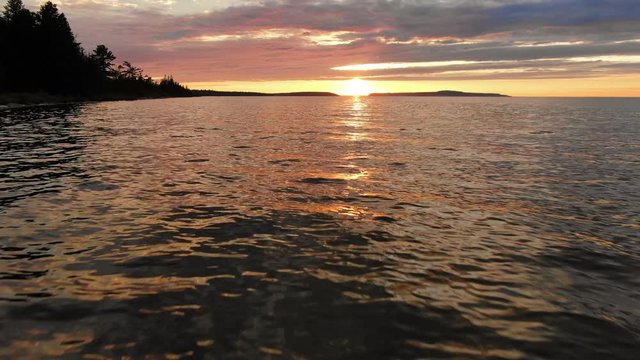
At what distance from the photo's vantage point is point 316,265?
10.3m

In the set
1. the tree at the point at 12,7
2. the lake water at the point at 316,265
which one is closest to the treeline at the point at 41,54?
the tree at the point at 12,7

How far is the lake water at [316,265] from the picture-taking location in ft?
23.9

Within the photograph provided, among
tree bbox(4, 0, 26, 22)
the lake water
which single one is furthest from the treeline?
the lake water

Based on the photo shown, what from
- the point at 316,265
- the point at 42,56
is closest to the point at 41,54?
the point at 42,56

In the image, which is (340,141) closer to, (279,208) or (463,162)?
(463,162)

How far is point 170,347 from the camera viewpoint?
22.8 ft

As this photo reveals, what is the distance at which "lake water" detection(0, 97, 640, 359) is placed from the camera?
728 centimetres

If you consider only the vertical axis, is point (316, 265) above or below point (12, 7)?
below

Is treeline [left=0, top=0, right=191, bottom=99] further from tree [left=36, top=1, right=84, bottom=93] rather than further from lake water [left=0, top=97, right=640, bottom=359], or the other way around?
lake water [left=0, top=97, right=640, bottom=359]

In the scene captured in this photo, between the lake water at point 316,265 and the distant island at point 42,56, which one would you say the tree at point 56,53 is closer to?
the distant island at point 42,56

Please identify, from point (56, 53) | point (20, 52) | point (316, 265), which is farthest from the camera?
point (56, 53)

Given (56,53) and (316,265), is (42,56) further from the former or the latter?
(316,265)

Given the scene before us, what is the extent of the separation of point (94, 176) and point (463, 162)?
66.2ft

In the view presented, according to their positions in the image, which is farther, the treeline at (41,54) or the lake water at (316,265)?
the treeline at (41,54)
